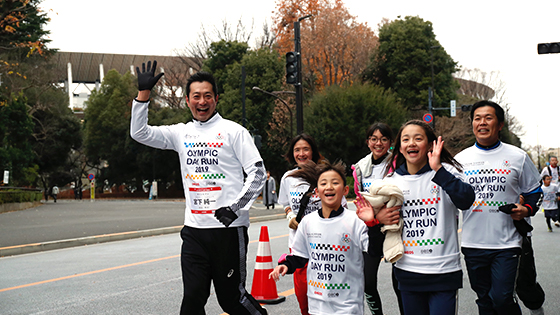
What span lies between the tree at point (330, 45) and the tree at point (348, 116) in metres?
2.21

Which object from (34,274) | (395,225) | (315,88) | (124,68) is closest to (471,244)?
(395,225)

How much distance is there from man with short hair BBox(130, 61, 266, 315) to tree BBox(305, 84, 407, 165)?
3433 cm

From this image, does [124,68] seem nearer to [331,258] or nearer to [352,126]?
[352,126]

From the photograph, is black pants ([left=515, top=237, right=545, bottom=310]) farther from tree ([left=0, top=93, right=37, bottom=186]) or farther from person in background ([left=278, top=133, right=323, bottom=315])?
tree ([left=0, top=93, right=37, bottom=186])

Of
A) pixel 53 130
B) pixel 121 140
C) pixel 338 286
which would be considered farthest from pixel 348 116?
pixel 338 286

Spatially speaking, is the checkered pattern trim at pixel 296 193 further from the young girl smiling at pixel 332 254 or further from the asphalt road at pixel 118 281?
the asphalt road at pixel 118 281

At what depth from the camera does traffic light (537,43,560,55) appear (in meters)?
13.0

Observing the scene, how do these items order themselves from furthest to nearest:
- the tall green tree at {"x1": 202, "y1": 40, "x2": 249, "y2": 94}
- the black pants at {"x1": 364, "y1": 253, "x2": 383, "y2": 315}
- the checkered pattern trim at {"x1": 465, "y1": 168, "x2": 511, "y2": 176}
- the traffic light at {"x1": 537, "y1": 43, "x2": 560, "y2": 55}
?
the tall green tree at {"x1": 202, "y1": 40, "x2": 249, "y2": 94} → the traffic light at {"x1": 537, "y1": 43, "x2": 560, "y2": 55} → the black pants at {"x1": 364, "y1": 253, "x2": 383, "y2": 315} → the checkered pattern trim at {"x1": 465, "y1": 168, "x2": 511, "y2": 176}

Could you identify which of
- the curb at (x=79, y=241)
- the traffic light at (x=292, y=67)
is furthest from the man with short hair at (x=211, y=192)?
the traffic light at (x=292, y=67)

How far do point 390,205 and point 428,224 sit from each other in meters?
0.28

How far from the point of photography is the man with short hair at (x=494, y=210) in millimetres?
4316

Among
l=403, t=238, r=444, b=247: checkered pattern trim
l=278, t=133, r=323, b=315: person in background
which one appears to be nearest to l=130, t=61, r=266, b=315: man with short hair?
l=278, t=133, r=323, b=315: person in background

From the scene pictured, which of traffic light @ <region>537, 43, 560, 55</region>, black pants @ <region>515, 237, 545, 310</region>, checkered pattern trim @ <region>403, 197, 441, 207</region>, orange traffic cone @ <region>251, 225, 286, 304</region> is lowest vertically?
orange traffic cone @ <region>251, 225, 286, 304</region>

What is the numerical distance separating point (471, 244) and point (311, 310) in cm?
152
